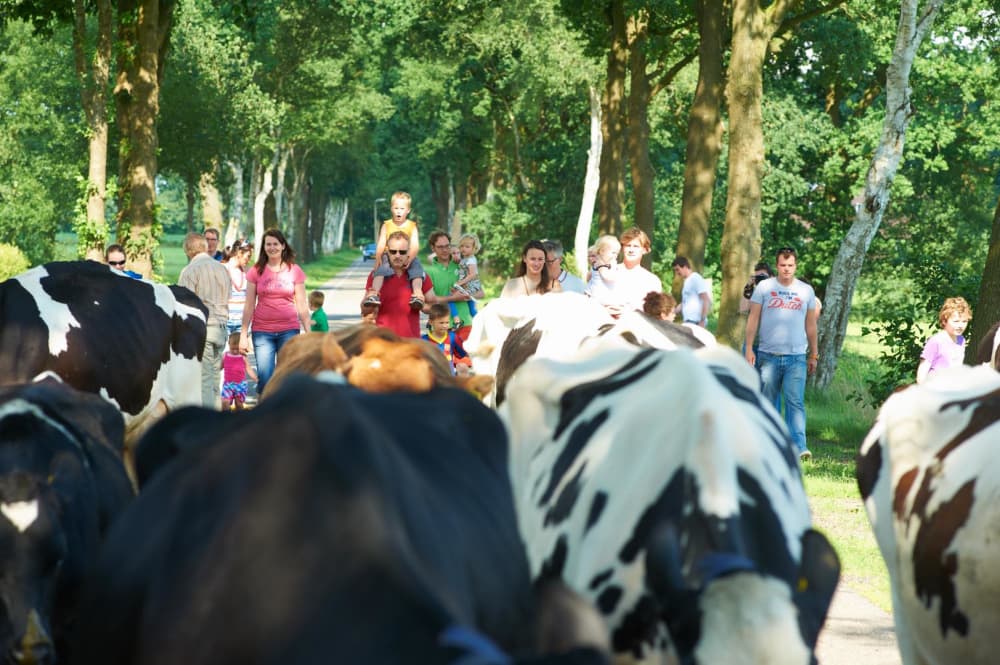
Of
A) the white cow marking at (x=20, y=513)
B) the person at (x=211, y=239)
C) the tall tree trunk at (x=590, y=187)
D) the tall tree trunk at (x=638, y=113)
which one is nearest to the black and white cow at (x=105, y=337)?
the white cow marking at (x=20, y=513)

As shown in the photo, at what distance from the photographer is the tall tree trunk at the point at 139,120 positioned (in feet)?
A: 79.6

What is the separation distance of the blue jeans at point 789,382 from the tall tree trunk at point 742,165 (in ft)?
10.8

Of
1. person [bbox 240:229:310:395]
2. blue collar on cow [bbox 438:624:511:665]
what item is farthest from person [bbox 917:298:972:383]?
blue collar on cow [bbox 438:624:511:665]

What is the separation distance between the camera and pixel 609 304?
497 inches

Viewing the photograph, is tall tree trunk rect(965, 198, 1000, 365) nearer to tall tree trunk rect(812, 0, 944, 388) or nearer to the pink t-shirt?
tall tree trunk rect(812, 0, 944, 388)

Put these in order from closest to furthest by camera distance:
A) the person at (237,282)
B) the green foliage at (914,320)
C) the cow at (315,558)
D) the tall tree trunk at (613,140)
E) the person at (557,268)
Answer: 1. the cow at (315,558)
2. the person at (557,268)
3. the person at (237,282)
4. the green foliage at (914,320)
5. the tall tree trunk at (613,140)

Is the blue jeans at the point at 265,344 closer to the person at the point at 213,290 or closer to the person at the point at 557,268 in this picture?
the person at the point at 213,290

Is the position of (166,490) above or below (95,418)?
above

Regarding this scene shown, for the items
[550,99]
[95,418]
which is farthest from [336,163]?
[95,418]

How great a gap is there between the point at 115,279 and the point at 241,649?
9385mm

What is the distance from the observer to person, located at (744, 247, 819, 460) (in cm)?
1588

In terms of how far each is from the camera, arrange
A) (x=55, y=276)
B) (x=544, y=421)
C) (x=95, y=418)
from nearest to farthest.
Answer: (x=544, y=421)
(x=95, y=418)
(x=55, y=276)

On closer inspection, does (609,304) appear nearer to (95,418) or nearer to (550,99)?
(95,418)

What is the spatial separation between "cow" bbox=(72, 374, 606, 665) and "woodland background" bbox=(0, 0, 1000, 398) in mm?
12610
